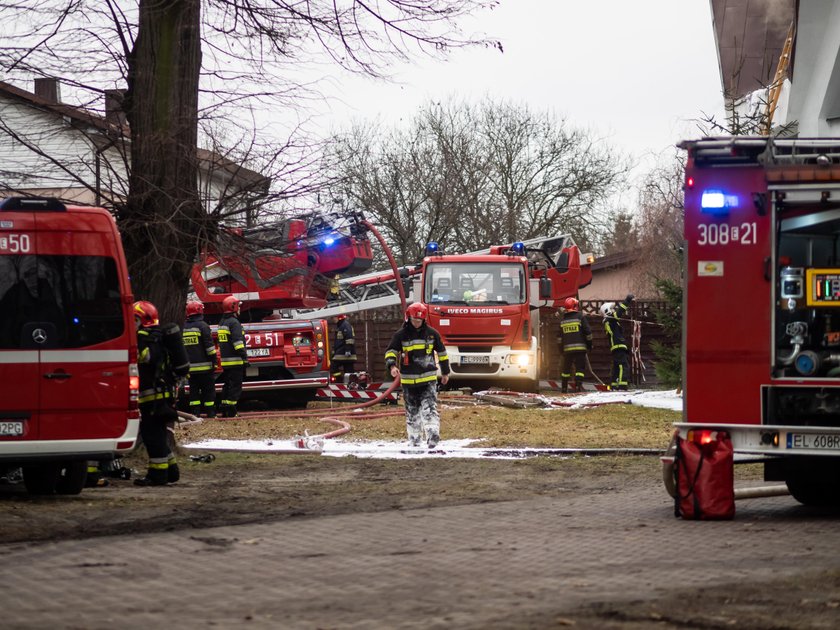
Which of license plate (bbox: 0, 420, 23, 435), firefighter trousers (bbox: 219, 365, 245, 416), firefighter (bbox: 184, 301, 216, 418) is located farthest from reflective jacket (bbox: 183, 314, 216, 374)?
license plate (bbox: 0, 420, 23, 435)

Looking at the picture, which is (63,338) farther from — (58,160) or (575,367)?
(575,367)

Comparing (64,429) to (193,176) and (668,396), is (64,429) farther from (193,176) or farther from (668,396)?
(668,396)

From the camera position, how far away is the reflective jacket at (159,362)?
12203 millimetres

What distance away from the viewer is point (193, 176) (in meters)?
13.5

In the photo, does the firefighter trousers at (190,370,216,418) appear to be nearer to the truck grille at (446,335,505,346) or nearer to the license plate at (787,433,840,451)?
the truck grille at (446,335,505,346)

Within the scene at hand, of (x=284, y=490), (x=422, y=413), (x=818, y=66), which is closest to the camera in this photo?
(x=284, y=490)

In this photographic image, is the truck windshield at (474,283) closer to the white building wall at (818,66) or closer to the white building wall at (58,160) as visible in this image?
the white building wall at (818,66)

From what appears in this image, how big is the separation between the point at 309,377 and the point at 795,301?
13032 millimetres

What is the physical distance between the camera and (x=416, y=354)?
15891 millimetres

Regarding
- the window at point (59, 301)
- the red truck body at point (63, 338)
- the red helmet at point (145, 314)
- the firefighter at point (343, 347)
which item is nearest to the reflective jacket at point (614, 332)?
the firefighter at point (343, 347)

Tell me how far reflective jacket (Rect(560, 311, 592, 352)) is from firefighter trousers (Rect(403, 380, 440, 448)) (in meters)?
11.6

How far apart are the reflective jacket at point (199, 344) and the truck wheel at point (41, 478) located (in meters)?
7.90

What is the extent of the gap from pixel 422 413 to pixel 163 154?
4.52m

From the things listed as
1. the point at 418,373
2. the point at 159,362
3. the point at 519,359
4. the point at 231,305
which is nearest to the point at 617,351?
the point at 519,359
